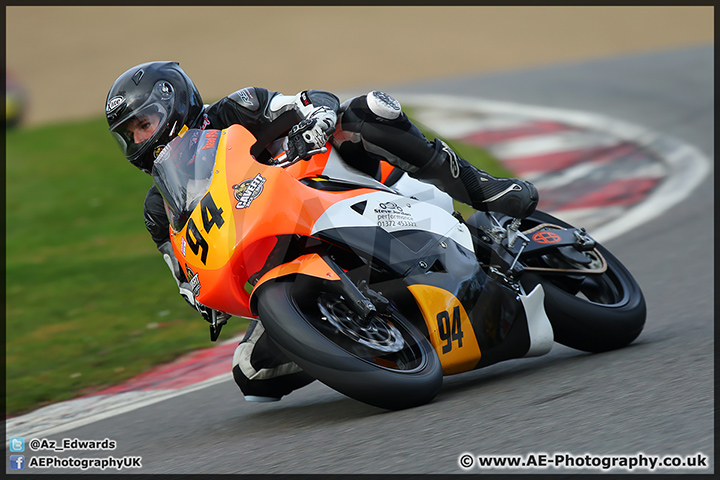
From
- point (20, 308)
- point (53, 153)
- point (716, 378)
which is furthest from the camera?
point (53, 153)

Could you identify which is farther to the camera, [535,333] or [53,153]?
[53,153]

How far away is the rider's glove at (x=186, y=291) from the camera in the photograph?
3744 millimetres

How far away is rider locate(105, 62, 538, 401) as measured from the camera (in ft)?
12.1

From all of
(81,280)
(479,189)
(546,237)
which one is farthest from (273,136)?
(81,280)

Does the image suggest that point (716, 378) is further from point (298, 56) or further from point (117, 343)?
point (298, 56)

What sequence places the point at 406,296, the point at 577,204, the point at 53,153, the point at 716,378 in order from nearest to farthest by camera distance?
the point at 716,378 → the point at 406,296 → the point at 577,204 → the point at 53,153

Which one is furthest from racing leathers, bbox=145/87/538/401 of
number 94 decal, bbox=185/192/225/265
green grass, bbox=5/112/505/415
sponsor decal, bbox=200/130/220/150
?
green grass, bbox=5/112/505/415

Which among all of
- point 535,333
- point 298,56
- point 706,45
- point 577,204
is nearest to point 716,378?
point 535,333

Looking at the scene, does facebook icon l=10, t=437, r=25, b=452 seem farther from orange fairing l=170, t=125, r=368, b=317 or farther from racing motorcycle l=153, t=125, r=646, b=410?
orange fairing l=170, t=125, r=368, b=317

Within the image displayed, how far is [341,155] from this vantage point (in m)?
3.92

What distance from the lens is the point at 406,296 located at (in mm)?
3684

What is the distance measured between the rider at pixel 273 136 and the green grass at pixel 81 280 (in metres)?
1.46

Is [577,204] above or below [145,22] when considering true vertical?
above

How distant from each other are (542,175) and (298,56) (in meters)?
11.6
